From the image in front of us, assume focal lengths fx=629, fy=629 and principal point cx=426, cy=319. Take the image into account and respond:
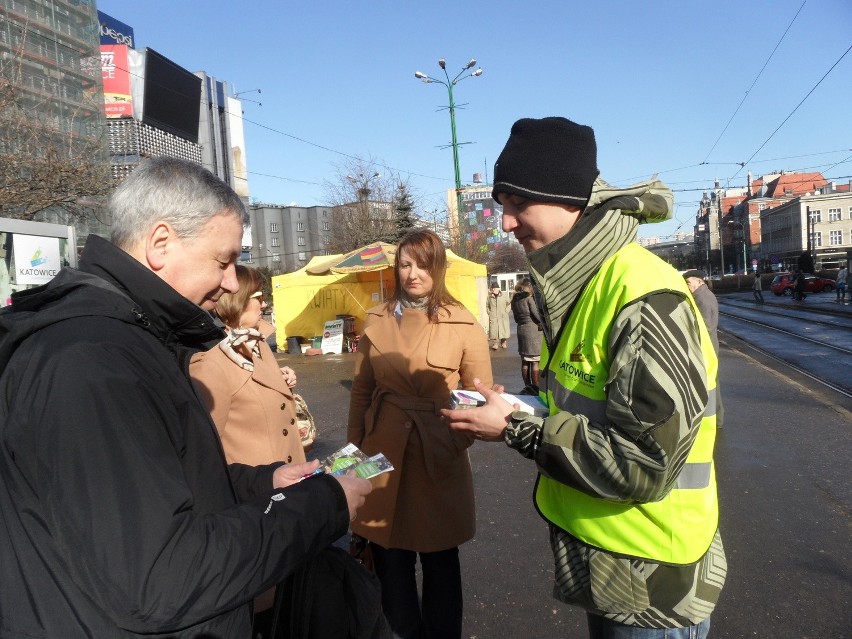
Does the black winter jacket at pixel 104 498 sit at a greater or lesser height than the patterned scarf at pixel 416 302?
lesser

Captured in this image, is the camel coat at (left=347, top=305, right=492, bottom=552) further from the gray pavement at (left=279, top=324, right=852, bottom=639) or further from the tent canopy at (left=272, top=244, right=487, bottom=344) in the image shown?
the tent canopy at (left=272, top=244, right=487, bottom=344)

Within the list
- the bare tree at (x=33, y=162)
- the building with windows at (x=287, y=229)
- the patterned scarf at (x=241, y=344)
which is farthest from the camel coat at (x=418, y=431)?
the building with windows at (x=287, y=229)

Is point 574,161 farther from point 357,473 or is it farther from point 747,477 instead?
point 747,477

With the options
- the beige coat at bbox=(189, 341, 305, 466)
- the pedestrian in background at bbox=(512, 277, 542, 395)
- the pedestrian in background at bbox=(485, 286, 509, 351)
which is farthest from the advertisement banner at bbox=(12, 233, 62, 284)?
the pedestrian in background at bbox=(485, 286, 509, 351)

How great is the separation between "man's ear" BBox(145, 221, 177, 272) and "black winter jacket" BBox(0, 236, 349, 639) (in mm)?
136

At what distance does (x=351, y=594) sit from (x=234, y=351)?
1.26 m

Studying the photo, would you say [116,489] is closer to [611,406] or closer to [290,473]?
[290,473]

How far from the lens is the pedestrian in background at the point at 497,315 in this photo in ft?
54.2

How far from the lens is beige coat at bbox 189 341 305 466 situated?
259cm

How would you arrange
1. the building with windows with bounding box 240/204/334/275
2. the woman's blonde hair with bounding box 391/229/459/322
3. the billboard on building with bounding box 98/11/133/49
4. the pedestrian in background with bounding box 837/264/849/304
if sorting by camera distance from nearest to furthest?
the woman's blonde hair with bounding box 391/229/459/322, the pedestrian in background with bounding box 837/264/849/304, the billboard on building with bounding box 98/11/133/49, the building with windows with bounding box 240/204/334/275

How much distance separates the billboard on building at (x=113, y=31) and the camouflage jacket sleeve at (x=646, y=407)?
72007 millimetres

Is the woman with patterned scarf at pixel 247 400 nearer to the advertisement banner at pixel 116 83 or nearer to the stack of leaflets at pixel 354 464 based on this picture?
the stack of leaflets at pixel 354 464

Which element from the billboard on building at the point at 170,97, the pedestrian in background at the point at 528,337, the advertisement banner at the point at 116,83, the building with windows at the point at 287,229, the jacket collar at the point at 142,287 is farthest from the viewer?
the building with windows at the point at 287,229

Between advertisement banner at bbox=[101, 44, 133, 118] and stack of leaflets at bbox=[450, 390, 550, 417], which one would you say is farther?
advertisement banner at bbox=[101, 44, 133, 118]
